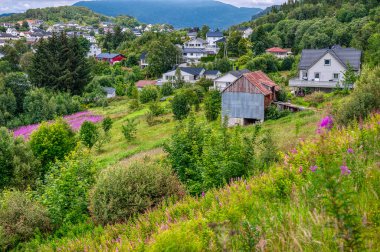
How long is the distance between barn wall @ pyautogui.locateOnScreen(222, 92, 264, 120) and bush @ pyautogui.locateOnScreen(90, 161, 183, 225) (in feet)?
60.9

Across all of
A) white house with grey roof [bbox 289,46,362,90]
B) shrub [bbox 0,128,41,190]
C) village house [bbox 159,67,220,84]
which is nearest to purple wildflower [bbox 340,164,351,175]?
shrub [bbox 0,128,41,190]

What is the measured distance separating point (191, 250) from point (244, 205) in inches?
52.1

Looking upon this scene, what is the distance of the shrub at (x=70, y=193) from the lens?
362 inches

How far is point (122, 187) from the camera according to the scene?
26.9ft

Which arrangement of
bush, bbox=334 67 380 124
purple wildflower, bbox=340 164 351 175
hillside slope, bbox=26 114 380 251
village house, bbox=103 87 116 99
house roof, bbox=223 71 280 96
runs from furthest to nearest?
village house, bbox=103 87 116 99, house roof, bbox=223 71 280 96, bush, bbox=334 67 380 124, purple wildflower, bbox=340 164 351 175, hillside slope, bbox=26 114 380 251

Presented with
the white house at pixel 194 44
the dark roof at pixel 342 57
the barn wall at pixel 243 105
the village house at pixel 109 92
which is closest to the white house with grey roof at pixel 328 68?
the dark roof at pixel 342 57

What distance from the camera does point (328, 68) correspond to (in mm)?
34156

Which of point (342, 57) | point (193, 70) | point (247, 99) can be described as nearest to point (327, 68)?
point (342, 57)

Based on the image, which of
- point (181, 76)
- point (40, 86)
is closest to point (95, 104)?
point (40, 86)

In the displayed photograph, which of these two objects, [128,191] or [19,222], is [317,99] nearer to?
[128,191]

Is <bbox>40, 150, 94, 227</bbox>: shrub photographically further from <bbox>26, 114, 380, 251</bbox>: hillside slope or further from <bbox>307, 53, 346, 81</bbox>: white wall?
<bbox>307, 53, 346, 81</bbox>: white wall

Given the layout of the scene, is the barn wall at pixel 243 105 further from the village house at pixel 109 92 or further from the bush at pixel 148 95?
the village house at pixel 109 92

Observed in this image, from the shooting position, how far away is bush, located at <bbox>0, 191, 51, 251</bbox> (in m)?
8.52

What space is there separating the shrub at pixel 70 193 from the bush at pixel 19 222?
321 mm
